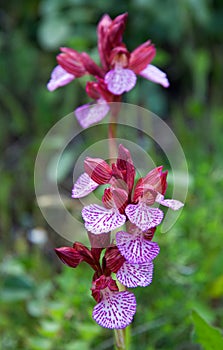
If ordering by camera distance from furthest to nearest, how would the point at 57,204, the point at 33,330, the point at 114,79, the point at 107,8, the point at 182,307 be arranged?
the point at 107,8, the point at 57,204, the point at 33,330, the point at 182,307, the point at 114,79

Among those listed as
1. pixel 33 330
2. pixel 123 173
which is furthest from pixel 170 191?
pixel 123 173

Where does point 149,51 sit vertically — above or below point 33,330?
above

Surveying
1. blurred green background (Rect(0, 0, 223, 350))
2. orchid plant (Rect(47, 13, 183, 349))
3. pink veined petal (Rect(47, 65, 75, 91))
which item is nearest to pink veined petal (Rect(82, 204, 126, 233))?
orchid plant (Rect(47, 13, 183, 349))

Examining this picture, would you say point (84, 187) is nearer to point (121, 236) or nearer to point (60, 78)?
point (121, 236)

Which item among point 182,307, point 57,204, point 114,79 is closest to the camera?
point 114,79

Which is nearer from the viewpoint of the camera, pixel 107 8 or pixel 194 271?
pixel 194 271

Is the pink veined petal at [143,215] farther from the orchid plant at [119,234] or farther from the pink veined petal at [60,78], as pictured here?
the pink veined petal at [60,78]

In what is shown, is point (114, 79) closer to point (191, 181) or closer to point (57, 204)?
point (191, 181)

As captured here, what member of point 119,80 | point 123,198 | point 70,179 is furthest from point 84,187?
point 70,179
